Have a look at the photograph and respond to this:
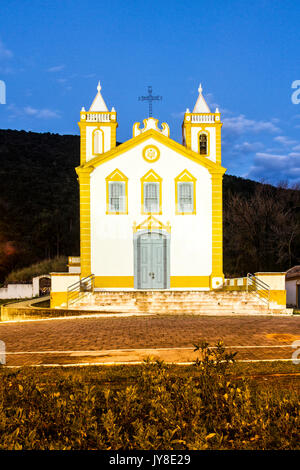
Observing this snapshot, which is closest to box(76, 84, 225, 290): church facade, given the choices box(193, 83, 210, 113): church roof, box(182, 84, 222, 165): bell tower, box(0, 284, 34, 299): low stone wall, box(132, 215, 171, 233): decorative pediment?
box(132, 215, 171, 233): decorative pediment

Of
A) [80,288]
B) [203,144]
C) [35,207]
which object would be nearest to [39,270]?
[80,288]

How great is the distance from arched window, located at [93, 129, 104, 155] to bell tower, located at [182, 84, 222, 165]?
4.38m

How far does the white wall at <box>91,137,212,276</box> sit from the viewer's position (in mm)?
19734

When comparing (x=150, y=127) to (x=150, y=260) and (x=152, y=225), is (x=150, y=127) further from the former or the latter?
(x=150, y=260)

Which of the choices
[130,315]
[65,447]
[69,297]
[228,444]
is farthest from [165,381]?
[69,297]

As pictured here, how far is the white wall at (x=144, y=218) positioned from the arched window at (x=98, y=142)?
1.46m

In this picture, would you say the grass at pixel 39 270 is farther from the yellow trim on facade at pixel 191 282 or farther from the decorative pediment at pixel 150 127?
the decorative pediment at pixel 150 127

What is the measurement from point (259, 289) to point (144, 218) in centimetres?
638

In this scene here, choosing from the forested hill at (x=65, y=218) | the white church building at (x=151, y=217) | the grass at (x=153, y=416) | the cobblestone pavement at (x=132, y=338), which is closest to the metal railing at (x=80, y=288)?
the white church building at (x=151, y=217)

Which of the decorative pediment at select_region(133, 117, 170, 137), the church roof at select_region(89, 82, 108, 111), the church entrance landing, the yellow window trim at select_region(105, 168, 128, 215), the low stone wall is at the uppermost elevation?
the church roof at select_region(89, 82, 108, 111)

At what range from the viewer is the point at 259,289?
17375 millimetres

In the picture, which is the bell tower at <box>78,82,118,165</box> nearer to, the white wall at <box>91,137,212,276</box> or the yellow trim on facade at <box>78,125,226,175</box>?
the yellow trim on facade at <box>78,125,226,175</box>

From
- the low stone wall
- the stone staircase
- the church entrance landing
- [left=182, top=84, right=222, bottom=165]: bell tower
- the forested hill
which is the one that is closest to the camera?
the stone staircase

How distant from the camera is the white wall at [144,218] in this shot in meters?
19.7
